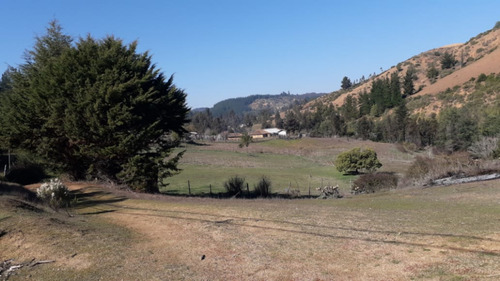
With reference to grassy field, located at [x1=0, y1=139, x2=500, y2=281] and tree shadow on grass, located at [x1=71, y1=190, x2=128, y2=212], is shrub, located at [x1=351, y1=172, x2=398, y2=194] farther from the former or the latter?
tree shadow on grass, located at [x1=71, y1=190, x2=128, y2=212]

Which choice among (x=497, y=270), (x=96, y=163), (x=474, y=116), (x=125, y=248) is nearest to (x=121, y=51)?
(x=96, y=163)

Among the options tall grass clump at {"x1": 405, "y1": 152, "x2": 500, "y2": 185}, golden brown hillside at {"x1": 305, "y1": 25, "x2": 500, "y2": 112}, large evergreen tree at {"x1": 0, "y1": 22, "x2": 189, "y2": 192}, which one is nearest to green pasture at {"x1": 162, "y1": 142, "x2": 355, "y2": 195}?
tall grass clump at {"x1": 405, "y1": 152, "x2": 500, "y2": 185}

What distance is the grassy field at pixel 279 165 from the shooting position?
43181mm

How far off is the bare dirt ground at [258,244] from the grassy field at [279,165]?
67.9 ft

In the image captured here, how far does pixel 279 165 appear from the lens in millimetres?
67688

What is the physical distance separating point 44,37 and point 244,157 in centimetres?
4675

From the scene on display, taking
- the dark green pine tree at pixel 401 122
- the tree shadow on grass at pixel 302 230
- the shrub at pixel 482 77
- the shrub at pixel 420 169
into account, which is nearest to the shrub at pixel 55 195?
the tree shadow on grass at pixel 302 230

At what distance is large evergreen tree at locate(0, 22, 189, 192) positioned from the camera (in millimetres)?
22875

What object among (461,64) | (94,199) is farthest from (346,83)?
(94,199)

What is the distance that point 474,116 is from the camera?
222 feet

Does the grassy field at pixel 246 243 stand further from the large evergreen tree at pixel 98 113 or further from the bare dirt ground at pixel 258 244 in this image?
the large evergreen tree at pixel 98 113

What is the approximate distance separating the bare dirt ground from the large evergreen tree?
8.82 m

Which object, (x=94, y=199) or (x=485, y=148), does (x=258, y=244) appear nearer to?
(x=94, y=199)

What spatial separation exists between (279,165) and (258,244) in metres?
57.7
